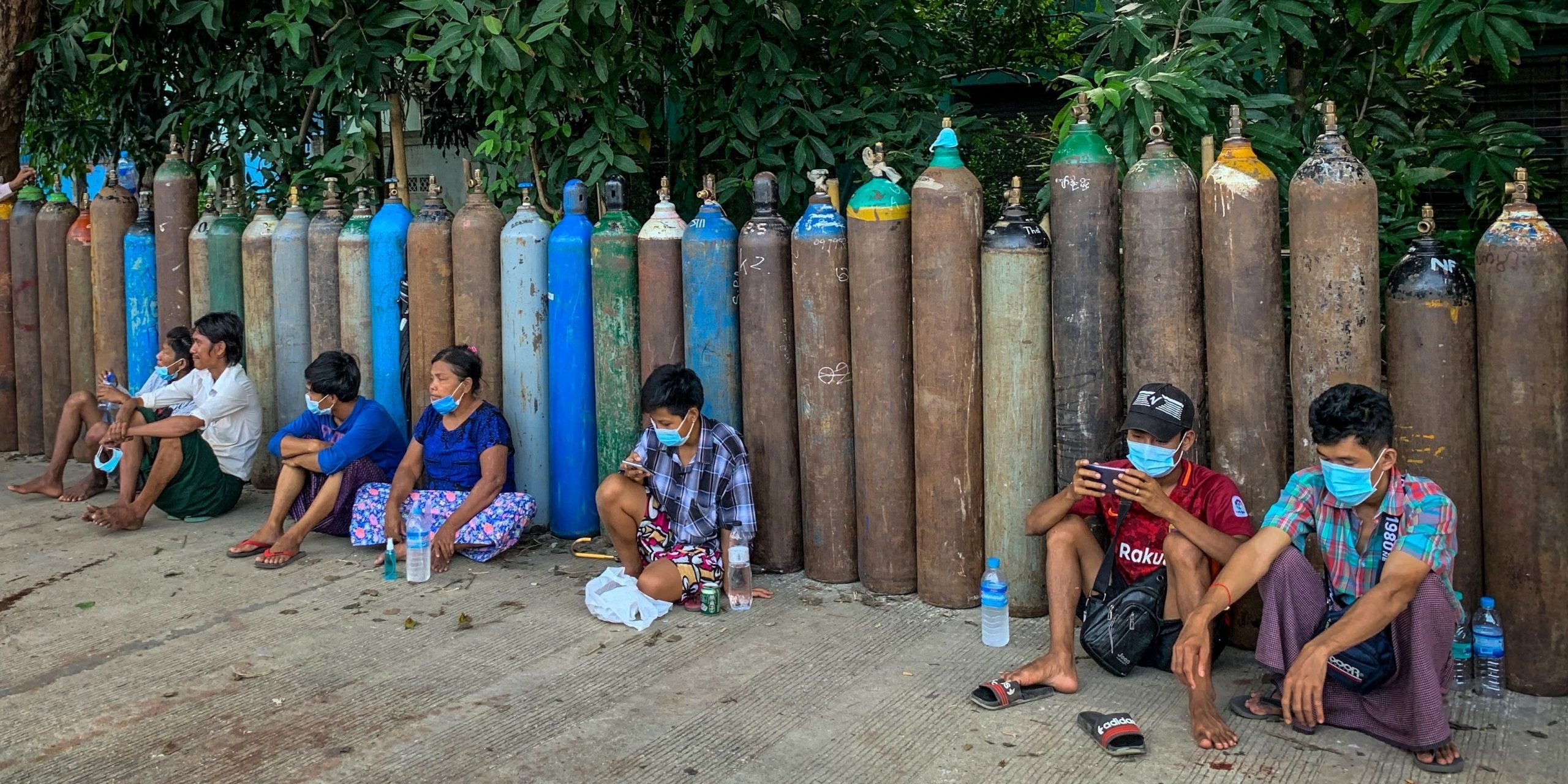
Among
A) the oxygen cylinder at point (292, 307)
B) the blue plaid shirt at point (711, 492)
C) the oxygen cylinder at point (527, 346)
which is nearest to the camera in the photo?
the blue plaid shirt at point (711, 492)

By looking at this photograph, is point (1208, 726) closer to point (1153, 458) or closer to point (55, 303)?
point (1153, 458)

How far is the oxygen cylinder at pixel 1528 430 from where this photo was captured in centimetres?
384

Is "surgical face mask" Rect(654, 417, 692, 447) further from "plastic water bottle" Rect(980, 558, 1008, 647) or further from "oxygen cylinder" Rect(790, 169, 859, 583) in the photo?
"plastic water bottle" Rect(980, 558, 1008, 647)

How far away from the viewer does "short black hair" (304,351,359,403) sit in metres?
5.84

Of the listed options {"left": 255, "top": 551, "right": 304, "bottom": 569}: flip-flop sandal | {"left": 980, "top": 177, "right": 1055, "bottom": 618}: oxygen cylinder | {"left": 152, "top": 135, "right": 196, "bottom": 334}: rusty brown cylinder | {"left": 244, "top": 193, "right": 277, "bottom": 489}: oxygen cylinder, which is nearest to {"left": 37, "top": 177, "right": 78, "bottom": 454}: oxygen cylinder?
{"left": 152, "top": 135, "right": 196, "bottom": 334}: rusty brown cylinder

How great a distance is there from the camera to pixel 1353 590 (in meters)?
3.70

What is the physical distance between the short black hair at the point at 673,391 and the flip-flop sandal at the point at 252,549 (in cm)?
206

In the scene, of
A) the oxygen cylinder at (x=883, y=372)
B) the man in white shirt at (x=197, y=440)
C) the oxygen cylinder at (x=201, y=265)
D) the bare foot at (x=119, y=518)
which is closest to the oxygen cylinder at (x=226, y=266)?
the oxygen cylinder at (x=201, y=265)

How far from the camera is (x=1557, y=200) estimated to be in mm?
8070

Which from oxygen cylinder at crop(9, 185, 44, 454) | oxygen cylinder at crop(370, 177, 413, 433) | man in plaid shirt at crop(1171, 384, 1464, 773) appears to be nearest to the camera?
man in plaid shirt at crop(1171, 384, 1464, 773)

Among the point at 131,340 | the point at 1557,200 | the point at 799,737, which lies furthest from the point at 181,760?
the point at 1557,200

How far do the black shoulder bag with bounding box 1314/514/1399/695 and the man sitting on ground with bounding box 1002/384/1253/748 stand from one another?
0.36 metres

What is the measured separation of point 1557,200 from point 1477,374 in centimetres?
496

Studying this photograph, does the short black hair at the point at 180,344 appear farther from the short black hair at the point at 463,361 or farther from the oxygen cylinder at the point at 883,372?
the oxygen cylinder at the point at 883,372
